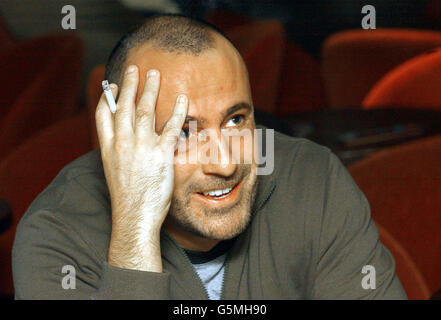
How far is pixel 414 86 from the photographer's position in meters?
2.46

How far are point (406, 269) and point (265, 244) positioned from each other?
376 mm

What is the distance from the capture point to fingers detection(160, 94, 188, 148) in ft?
3.79

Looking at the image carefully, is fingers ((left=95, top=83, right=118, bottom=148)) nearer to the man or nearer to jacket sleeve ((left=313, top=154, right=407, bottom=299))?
the man

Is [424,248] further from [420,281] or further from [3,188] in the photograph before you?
[3,188]

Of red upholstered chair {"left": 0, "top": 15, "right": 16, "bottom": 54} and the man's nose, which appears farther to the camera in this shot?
red upholstered chair {"left": 0, "top": 15, "right": 16, "bottom": 54}

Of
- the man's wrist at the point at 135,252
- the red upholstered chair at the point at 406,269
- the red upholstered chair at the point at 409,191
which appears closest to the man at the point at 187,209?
the man's wrist at the point at 135,252

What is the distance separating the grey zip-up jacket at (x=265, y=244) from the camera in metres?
1.22

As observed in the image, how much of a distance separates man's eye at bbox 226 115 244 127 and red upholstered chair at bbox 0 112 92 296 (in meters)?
1.09

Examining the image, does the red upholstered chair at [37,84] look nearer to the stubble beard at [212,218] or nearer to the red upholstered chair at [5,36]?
the red upholstered chair at [5,36]

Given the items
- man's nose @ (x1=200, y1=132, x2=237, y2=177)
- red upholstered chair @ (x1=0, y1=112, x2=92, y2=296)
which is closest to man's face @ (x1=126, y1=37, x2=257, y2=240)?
man's nose @ (x1=200, y1=132, x2=237, y2=177)

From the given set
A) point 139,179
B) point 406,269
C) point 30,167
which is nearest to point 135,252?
point 139,179

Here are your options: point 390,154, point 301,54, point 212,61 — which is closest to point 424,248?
point 390,154

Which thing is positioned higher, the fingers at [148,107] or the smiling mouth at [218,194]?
the fingers at [148,107]

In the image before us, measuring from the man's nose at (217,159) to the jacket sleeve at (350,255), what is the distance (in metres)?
0.27
